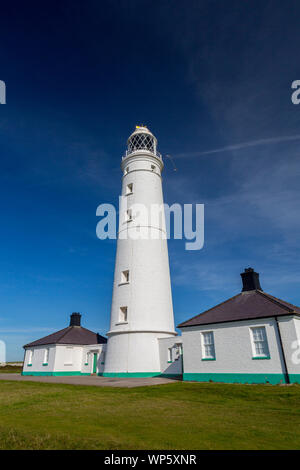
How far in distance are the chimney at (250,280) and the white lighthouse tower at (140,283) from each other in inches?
260

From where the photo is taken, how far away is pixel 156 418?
335 inches

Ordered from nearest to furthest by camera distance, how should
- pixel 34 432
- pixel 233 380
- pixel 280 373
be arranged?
pixel 34 432
pixel 280 373
pixel 233 380

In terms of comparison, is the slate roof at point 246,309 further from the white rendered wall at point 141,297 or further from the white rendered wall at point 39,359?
the white rendered wall at point 39,359

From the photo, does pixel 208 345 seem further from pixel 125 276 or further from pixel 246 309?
pixel 125 276

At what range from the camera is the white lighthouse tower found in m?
21.9

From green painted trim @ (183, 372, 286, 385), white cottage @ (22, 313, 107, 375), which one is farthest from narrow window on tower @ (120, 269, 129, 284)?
green painted trim @ (183, 372, 286, 385)

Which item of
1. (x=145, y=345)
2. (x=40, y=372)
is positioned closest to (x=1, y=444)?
(x=145, y=345)

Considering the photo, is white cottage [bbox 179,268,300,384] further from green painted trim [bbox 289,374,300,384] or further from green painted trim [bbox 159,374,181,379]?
green painted trim [bbox 159,374,181,379]

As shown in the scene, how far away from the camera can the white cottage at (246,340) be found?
15234 mm

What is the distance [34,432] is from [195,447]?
357 cm

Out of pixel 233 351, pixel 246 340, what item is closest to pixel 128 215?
pixel 233 351

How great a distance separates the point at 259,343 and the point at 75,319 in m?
23.3
